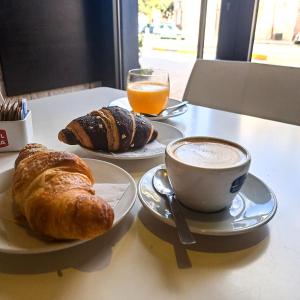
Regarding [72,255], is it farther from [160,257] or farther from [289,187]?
[289,187]

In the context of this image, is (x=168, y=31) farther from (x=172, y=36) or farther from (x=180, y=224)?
(x=180, y=224)

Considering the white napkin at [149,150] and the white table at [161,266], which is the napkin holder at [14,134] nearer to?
the white napkin at [149,150]

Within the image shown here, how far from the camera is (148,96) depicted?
2.97 ft

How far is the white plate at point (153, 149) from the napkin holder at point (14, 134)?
0.44ft

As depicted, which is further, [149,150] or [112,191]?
[149,150]

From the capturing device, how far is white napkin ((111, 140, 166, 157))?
629mm

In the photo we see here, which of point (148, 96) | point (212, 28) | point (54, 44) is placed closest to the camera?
point (148, 96)

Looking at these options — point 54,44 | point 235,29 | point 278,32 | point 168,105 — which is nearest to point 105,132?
point 168,105

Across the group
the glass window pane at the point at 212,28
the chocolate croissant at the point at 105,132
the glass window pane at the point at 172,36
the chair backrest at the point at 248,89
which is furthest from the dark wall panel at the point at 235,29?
the chocolate croissant at the point at 105,132

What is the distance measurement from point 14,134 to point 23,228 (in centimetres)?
33

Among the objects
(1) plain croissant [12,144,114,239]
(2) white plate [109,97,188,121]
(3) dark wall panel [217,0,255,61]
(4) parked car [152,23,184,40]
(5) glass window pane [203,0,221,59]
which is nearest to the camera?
(1) plain croissant [12,144,114,239]

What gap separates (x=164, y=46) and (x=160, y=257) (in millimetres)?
3112

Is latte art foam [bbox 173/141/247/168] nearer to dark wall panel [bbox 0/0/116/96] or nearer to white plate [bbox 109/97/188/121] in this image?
white plate [bbox 109/97/188/121]

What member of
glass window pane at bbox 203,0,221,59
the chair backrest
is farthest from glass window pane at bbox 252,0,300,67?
the chair backrest
